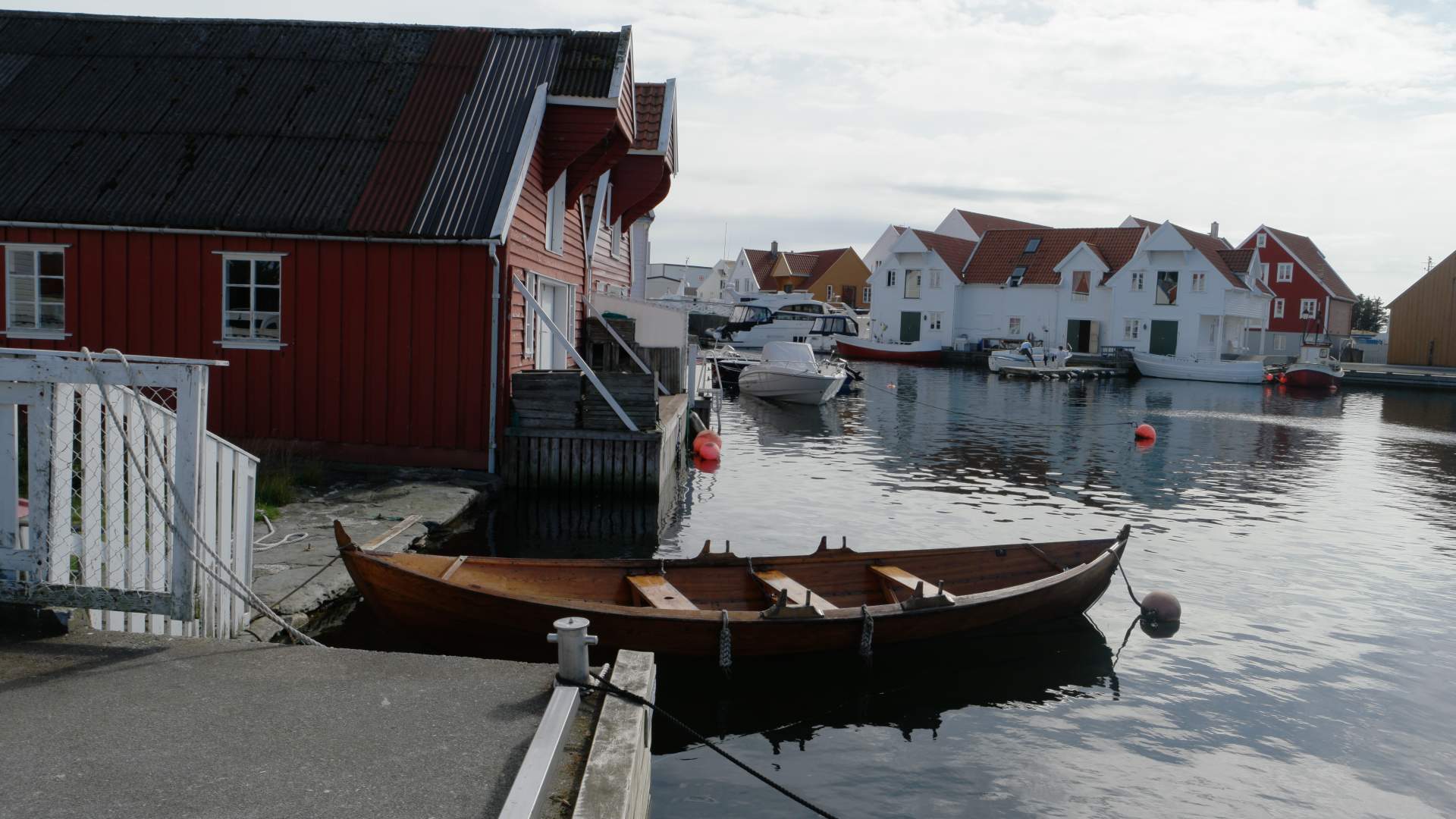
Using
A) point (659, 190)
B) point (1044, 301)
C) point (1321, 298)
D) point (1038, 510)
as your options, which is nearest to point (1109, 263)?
point (1044, 301)

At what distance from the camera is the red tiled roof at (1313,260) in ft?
247

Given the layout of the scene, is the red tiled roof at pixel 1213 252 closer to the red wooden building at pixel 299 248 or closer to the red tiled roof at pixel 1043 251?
the red tiled roof at pixel 1043 251

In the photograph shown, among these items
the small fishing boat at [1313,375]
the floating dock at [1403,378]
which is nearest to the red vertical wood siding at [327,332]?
the small fishing boat at [1313,375]

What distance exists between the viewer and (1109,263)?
67.2 m

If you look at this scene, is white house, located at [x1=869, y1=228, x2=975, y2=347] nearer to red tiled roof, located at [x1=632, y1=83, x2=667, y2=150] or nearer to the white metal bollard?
red tiled roof, located at [x1=632, y1=83, x2=667, y2=150]

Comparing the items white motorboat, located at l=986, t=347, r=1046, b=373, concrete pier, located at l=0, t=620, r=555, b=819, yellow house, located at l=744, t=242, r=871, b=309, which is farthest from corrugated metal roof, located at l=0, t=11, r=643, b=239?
yellow house, located at l=744, t=242, r=871, b=309

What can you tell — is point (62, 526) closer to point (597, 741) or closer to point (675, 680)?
point (597, 741)

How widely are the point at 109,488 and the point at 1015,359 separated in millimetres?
54305

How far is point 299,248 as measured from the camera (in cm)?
1516

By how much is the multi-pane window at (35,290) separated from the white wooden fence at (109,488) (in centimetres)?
1101

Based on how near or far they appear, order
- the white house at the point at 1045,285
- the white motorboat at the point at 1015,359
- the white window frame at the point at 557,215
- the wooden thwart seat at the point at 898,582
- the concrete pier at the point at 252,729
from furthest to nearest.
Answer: the white house at the point at 1045,285
the white motorboat at the point at 1015,359
the white window frame at the point at 557,215
the wooden thwart seat at the point at 898,582
the concrete pier at the point at 252,729

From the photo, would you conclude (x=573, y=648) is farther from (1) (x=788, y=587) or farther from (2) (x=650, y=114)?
(2) (x=650, y=114)

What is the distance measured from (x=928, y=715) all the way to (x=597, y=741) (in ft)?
15.4

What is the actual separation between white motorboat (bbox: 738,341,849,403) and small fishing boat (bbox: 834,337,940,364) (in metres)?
28.3
